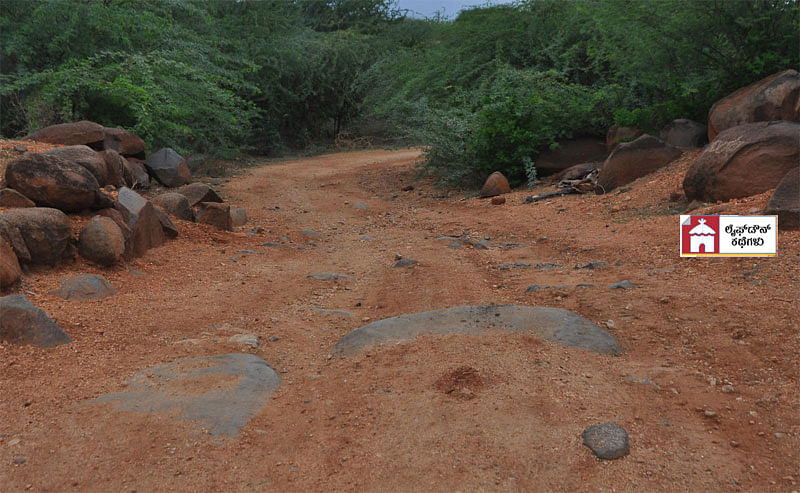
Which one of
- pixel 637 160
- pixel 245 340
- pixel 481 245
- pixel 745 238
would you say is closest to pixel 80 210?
pixel 245 340

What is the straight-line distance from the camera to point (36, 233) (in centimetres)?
472

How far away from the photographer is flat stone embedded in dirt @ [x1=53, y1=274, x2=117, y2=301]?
4.46m

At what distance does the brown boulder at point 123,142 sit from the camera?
9054 mm

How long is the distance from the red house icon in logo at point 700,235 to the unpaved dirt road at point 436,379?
17 centimetres

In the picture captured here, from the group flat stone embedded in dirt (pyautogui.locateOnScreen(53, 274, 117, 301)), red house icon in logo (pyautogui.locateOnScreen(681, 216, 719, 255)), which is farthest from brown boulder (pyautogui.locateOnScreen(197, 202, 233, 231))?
red house icon in logo (pyautogui.locateOnScreen(681, 216, 719, 255))

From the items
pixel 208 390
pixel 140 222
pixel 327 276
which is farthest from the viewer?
pixel 140 222

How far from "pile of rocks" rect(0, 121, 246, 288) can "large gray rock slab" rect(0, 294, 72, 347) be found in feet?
2.14

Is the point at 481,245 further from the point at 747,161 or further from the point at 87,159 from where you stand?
the point at 87,159

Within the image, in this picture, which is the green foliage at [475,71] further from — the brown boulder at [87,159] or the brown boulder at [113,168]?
the brown boulder at [87,159]

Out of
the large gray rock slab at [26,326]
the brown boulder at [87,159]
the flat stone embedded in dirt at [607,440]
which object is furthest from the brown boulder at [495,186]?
the flat stone embedded in dirt at [607,440]

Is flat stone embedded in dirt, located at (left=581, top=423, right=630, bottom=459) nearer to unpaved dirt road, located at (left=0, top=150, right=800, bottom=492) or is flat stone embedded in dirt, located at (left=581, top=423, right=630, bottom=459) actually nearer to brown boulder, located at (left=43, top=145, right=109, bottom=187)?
unpaved dirt road, located at (left=0, top=150, right=800, bottom=492)

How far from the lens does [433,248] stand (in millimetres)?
6531

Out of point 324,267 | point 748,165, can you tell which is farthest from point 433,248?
point 748,165

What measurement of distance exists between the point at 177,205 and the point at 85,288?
2.86 metres
